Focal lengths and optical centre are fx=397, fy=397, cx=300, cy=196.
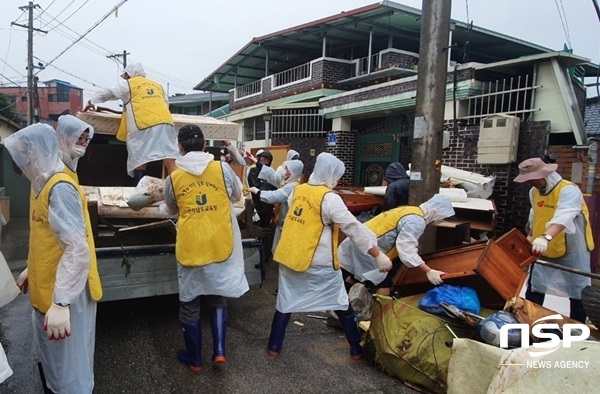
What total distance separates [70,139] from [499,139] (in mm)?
6114

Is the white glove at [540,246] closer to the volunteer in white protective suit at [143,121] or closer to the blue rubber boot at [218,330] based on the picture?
the blue rubber boot at [218,330]

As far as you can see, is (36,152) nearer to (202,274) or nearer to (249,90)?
(202,274)

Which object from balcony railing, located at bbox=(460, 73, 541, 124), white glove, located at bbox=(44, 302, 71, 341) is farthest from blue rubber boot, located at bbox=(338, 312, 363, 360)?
balcony railing, located at bbox=(460, 73, 541, 124)

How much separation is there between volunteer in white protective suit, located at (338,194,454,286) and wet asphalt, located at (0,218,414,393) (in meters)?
0.66

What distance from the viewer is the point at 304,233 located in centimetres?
311

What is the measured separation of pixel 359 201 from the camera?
6305 mm

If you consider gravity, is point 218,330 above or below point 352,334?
above

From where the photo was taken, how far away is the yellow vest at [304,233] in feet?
10.1

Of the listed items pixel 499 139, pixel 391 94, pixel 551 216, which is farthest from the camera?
pixel 391 94

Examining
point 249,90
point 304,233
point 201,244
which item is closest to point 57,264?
point 201,244

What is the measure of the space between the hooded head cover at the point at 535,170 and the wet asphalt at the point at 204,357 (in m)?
2.13

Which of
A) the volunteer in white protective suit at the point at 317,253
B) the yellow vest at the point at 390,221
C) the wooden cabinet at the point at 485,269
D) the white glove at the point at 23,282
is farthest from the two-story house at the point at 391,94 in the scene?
the white glove at the point at 23,282

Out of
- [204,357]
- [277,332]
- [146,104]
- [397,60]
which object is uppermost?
[397,60]

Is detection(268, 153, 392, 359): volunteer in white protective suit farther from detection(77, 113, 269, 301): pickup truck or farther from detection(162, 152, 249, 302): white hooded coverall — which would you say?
detection(77, 113, 269, 301): pickup truck
